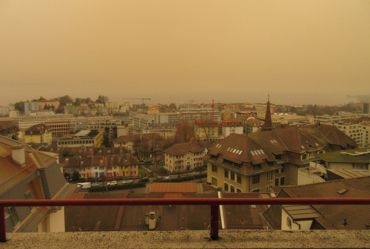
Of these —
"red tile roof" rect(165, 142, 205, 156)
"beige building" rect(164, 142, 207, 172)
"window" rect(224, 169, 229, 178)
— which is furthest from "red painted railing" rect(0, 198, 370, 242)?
"red tile roof" rect(165, 142, 205, 156)

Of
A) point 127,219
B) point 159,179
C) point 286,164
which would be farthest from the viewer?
point 159,179

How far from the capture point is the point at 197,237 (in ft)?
3.34

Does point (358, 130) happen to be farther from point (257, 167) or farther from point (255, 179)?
point (255, 179)

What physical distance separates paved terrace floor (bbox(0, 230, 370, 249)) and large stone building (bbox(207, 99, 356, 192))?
653cm

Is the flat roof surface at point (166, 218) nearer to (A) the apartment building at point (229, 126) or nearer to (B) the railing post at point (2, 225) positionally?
(B) the railing post at point (2, 225)

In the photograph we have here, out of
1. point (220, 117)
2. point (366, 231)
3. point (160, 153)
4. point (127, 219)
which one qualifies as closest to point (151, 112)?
point (220, 117)

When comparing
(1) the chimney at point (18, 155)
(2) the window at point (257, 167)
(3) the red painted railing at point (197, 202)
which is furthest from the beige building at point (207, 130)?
(3) the red painted railing at point (197, 202)

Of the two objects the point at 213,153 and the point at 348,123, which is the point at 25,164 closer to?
the point at 213,153

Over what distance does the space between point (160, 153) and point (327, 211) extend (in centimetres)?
1050

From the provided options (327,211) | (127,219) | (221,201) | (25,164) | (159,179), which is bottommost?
(159,179)

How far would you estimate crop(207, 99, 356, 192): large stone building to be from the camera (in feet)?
24.9

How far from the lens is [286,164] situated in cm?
839

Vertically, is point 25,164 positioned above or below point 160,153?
above

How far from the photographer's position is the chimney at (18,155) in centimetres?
248
